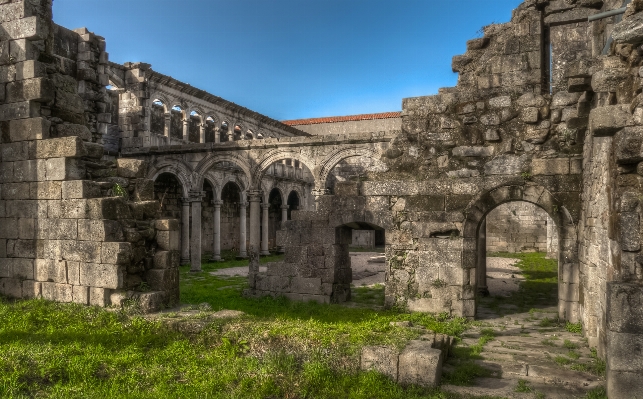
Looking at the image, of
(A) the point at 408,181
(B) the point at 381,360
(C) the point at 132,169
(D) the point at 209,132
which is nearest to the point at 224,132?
(D) the point at 209,132

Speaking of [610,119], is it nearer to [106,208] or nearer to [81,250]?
[106,208]

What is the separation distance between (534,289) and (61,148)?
1104 centimetres

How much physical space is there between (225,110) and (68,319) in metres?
17.6

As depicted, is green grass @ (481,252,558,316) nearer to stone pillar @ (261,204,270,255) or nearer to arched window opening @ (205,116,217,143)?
stone pillar @ (261,204,270,255)

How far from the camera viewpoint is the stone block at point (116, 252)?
6781 mm

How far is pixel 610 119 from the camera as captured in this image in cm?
434

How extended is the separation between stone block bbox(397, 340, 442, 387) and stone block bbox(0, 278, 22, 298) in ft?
20.3

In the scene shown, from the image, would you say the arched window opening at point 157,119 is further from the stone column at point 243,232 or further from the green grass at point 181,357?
the green grass at point 181,357

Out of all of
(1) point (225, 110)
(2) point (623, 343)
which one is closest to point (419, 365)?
(2) point (623, 343)

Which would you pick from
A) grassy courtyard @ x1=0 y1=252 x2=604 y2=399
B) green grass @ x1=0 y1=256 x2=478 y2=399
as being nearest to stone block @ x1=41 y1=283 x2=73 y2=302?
grassy courtyard @ x1=0 y1=252 x2=604 y2=399

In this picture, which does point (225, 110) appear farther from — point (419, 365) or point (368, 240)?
point (419, 365)

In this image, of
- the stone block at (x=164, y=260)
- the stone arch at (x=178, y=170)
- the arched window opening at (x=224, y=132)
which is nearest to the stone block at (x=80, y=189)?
the stone block at (x=164, y=260)

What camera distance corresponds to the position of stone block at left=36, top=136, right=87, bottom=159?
23.6ft

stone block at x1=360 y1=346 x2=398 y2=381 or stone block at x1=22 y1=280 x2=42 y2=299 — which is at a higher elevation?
stone block at x1=22 y1=280 x2=42 y2=299
